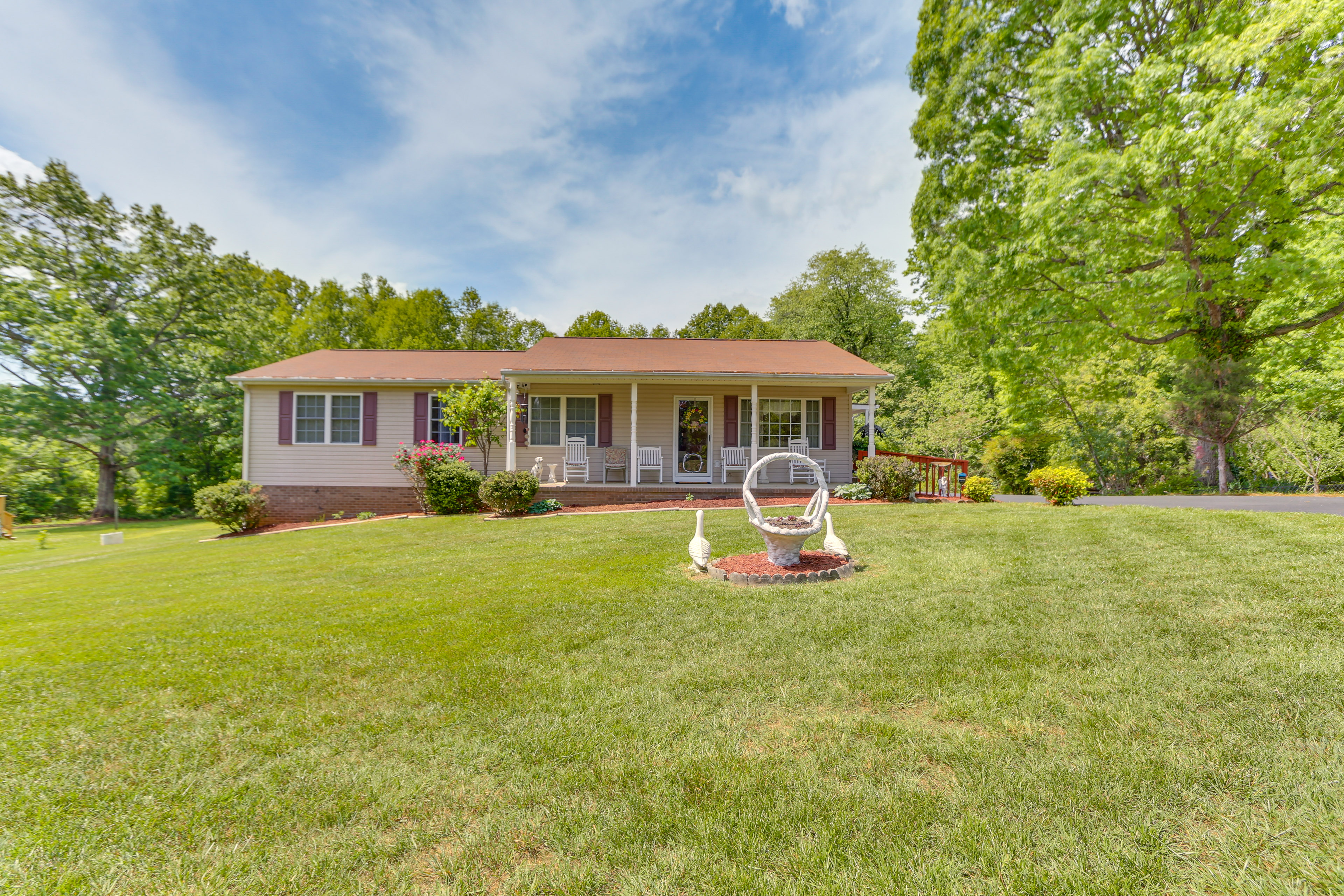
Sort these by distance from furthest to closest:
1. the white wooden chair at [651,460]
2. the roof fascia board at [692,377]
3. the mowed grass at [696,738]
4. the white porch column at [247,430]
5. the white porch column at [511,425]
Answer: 1. the white porch column at [247,430]
2. the white wooden chair at [651,460]
3. the white porch column at [511,425]
4. the roof fascia board at [692,377]
5. the mowed grass at [696,738]

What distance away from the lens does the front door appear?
14.2m

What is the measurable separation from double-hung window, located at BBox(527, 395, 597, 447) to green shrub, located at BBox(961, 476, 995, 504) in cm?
913

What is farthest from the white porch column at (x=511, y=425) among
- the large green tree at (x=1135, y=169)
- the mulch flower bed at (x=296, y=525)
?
the large green tree at (x=1135, y=169)

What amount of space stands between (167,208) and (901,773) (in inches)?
983

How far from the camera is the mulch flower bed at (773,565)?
546 centimetres

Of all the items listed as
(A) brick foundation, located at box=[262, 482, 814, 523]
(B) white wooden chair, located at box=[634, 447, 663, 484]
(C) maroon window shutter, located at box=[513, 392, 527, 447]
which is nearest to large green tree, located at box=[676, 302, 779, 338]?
(C) maroon window shutter, located at box=[513, 392, 527, 447]

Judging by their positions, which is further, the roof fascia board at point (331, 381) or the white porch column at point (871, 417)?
the roof fascia board at point (331, 381)

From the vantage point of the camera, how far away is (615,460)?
537 inches

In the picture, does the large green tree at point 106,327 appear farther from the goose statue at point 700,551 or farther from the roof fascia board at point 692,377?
the goose statue at point 700,551

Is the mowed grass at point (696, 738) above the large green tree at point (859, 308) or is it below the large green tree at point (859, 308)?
below

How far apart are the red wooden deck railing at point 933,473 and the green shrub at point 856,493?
93cm

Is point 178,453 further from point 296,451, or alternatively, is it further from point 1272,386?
point 1272,386

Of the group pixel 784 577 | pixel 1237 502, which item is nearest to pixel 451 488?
pixel 784 577

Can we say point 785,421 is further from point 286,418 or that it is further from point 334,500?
point 286,418
